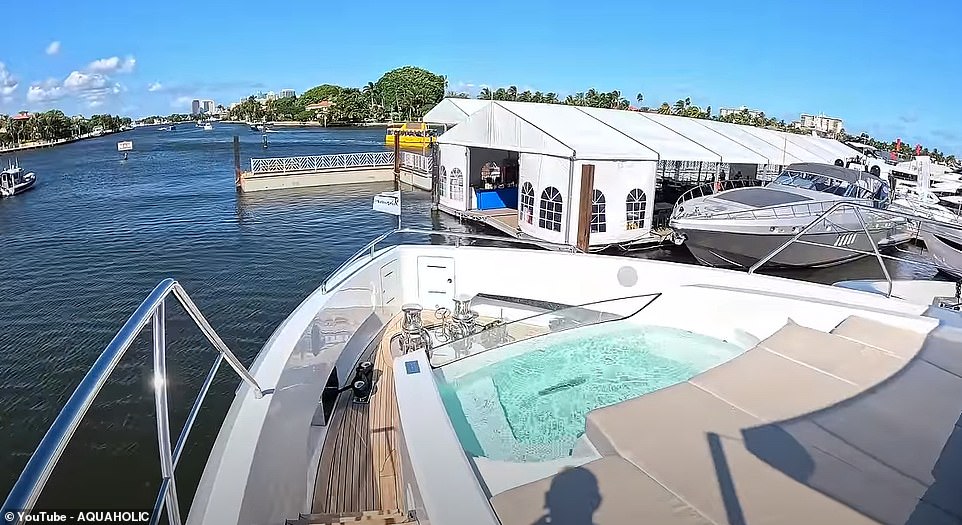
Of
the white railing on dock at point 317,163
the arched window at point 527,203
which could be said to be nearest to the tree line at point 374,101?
the white railing on dock at point 317,163

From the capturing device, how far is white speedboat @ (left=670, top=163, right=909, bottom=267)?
1020cm

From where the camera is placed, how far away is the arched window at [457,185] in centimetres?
1573

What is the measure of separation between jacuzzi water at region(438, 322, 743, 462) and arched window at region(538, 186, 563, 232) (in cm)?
846

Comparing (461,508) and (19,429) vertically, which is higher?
(461,508)

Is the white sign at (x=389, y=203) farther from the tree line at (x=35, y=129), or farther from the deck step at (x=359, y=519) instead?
the tree line at (x=35, y=129)

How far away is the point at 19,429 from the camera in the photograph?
5695 millimetres

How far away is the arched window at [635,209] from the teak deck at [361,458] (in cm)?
963

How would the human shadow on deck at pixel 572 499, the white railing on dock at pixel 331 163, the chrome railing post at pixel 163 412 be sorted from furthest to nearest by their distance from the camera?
the white railing on dock at pixel 331 163 < the human shadow on deck at pixel 572 499 < the chrome railing post at pixel 163 412

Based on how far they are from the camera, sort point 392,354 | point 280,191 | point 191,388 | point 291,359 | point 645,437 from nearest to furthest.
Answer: point 645,437 < point 291,359 < point 392,354 < point 191,388 < point 280,191

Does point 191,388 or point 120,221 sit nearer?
point 191,388

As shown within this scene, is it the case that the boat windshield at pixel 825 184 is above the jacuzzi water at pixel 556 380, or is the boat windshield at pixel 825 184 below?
above

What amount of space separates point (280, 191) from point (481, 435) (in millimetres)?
21018

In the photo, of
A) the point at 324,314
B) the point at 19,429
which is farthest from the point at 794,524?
the point at 19,429

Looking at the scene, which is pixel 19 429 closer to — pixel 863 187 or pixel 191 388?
pixel 191 388
